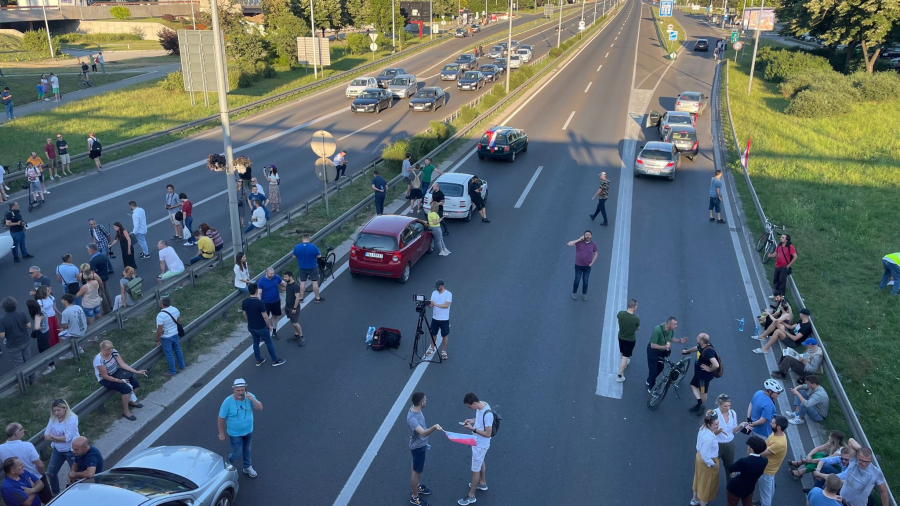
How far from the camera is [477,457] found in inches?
314

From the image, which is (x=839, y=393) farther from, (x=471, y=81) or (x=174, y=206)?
(x=471, y=81)

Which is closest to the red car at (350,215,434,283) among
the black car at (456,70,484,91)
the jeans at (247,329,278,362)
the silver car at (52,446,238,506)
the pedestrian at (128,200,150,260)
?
the jeans at (247,329,278,362)

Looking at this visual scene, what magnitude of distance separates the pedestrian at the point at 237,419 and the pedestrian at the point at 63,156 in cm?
1866

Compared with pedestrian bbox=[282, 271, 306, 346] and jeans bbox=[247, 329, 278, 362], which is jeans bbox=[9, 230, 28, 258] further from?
jeans bbox=[247, 329, 278, 362]

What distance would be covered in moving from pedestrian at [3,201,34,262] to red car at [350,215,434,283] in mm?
8286

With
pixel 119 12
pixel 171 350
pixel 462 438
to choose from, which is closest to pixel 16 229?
pixel 171 350

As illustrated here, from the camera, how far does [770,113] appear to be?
36.4 metres

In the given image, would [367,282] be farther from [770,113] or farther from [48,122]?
[770,113]

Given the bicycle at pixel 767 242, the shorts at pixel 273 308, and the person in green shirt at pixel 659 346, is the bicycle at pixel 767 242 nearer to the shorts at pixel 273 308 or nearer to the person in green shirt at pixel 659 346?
the person in green shirt at pixel 659 346

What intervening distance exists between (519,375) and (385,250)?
4.85m

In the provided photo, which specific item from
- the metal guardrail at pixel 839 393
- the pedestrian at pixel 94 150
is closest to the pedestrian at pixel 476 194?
the metal guardrail at pixel 839 393

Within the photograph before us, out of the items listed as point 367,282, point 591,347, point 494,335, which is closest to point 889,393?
point 591,347

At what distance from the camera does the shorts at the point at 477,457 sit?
314 inches

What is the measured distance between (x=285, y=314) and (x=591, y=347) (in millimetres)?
6348
